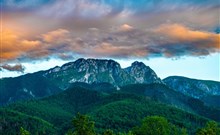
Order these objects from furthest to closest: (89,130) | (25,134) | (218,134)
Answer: (218,134) → (89,130) → (25,134)

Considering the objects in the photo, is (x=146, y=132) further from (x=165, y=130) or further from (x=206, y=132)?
(x=206, y=132)

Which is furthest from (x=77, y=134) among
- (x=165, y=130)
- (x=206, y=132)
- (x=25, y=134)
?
(x=165, y=130)

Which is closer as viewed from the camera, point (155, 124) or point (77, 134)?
point (77, 134)

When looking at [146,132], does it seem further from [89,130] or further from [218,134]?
[89,130]

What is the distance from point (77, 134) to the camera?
303ft

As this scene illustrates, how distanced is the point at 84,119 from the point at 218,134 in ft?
257

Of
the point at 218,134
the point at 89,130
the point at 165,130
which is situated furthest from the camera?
the point at 165,130

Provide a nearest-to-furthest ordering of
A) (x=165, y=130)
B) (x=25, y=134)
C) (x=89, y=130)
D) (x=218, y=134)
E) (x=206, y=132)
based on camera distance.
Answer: (x=25, y=134)
(x=89, y=130)
(x=206, y=132)
(x=218, y=134)
(x=165, y=130)

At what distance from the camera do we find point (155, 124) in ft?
526

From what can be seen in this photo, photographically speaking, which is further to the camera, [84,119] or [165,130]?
[165,130]

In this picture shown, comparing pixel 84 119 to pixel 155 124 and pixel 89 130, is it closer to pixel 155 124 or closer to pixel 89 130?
pixel 89 130

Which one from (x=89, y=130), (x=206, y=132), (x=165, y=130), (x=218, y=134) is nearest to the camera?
(x=89, y=130)

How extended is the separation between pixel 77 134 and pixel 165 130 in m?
78.5

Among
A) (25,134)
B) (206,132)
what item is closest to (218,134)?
(206,132)
